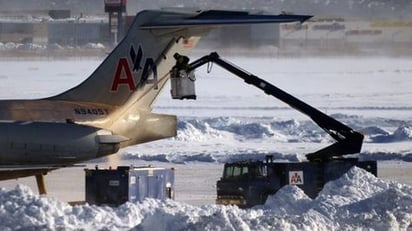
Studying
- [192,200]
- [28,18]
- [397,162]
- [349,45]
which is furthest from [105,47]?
[192,200]

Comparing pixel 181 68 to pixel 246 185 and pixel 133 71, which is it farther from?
pixel 246 185

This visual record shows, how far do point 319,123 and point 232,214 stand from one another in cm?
1210

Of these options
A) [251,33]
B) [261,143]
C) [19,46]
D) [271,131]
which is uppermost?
[251,33]

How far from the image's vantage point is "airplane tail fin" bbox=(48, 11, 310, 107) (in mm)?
38656

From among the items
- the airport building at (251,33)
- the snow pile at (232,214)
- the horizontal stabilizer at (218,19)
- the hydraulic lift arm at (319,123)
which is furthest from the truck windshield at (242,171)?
the airport building at (251,33)

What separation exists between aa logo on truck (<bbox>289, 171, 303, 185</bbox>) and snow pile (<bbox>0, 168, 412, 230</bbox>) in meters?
3.31

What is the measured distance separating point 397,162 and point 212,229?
2316 cm

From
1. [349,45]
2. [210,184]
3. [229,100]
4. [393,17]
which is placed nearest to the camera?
[210,184]

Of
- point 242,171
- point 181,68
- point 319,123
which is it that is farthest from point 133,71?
point 319,123

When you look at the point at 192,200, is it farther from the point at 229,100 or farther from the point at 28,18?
the point at 28,18

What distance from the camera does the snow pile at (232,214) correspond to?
92.7 feet

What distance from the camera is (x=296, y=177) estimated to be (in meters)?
37.8

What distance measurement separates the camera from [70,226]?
1155 inches

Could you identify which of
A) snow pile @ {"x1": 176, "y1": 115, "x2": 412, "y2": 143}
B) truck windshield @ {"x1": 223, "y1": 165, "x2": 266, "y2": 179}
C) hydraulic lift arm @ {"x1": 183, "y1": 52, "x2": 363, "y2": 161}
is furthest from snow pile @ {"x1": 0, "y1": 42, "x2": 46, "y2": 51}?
truck windshield @ {"x1": 223, "y1": 165, "x2": 266, "y2": 179}
